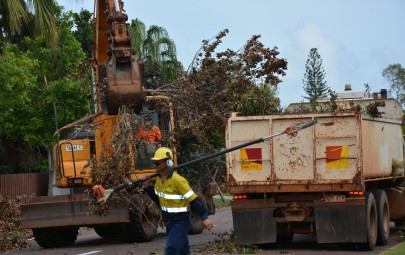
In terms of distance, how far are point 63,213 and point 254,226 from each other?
436 cm


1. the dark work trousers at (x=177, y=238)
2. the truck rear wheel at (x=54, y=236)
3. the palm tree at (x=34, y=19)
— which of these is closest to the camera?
the dark work trousers at (x=177, y=238)

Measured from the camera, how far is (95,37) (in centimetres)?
1867

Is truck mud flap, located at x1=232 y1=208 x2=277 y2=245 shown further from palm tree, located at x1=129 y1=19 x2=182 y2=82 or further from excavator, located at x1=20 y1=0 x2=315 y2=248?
palm tree, located at x1=129 y1=19 x2=182 y2=82

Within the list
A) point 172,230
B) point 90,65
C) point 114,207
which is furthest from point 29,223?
point 172,230

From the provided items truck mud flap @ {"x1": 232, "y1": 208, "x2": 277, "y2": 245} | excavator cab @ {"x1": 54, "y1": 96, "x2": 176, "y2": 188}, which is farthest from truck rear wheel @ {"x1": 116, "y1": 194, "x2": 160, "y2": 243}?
truck mud flap @ {"x1": 232, "y1": 208, "x2": 277, "y2": 245}

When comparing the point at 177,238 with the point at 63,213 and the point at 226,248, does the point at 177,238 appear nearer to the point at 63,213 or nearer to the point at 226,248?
the point at 226,248

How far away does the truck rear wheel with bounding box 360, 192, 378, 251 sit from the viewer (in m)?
16.7

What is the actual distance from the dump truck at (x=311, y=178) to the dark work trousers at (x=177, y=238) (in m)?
5.64

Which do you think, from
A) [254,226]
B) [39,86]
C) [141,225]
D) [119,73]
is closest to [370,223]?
[254,226]

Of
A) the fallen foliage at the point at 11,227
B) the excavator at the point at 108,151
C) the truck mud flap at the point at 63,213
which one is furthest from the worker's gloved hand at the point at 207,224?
the fallen foliage at the point at 11,227

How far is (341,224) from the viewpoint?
54.4 ft

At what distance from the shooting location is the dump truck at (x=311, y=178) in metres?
16.5

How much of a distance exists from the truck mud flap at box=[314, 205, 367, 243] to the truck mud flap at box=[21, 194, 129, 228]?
434cm

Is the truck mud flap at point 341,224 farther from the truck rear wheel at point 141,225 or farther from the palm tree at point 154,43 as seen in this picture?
the palm tree at point 154,43
